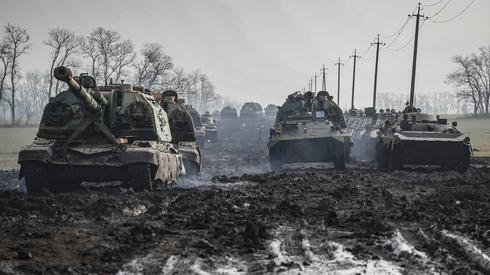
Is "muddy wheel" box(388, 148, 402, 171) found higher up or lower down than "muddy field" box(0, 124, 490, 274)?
higher up

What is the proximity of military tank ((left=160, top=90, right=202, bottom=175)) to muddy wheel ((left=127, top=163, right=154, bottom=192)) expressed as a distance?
404 centimetres

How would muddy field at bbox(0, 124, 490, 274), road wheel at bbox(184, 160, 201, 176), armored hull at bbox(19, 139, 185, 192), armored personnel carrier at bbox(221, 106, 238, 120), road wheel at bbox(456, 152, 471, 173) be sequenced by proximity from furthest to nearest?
armored personnel carrier at bbox(221, 106, 238, 120), road wheel at bbox(456, 152, 471, 173), road wheel at bbox(184, 160, 201, 176), armored hull at bbox(19, 139, 185, 192), muddy field at bbox(0, 124, 490, 274)

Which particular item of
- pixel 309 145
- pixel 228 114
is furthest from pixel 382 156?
pixel 228 114

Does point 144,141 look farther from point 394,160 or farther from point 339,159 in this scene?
point 394,160

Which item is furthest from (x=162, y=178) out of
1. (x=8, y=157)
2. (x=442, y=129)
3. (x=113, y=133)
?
(x=8, y=157)

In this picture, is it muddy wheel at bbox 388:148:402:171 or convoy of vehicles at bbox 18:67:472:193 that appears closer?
convoy of vehicles at bbox 18:67:472:193

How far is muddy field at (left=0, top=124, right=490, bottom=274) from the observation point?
640 cm

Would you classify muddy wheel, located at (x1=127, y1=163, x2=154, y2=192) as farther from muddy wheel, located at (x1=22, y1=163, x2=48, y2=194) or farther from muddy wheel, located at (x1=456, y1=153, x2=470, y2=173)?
muddy wheel, located at (x1=456, y1=153, x2=470, y2=173)

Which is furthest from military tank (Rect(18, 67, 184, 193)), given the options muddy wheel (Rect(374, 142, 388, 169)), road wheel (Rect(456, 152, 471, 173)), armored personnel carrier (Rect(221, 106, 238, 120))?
armored personnel carrier (Rect(221, 106, 238, 120))

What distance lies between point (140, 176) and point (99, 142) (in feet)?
4.84

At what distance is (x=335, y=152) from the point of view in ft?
64.3

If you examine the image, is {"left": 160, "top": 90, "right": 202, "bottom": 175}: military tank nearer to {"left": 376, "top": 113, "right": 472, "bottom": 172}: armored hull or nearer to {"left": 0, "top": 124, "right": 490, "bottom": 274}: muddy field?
{"left": 0, "top": 124, "right": 490, "bottom": 274}: muddy field

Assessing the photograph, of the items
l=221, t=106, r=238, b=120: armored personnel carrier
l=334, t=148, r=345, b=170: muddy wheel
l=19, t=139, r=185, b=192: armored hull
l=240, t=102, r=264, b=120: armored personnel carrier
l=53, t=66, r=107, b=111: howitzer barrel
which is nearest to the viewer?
l=53, t=66, r=107, b=111: howitzer barrel

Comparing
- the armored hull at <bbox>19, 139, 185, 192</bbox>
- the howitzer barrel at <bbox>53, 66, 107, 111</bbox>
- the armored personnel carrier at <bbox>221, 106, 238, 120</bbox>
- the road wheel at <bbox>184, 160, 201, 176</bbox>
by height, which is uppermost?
the howitzer barrel at <bbox>53, 66, 107, 111</bbox>
